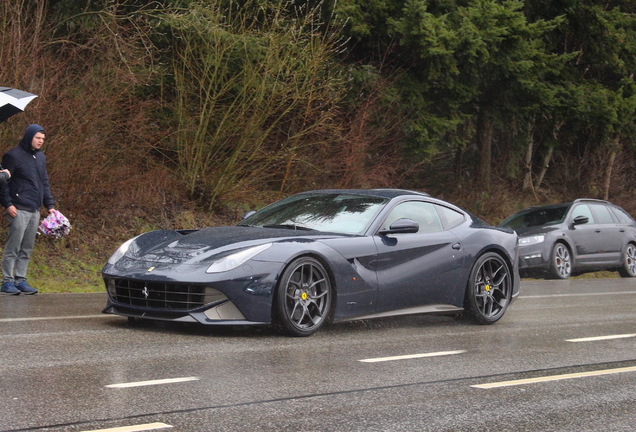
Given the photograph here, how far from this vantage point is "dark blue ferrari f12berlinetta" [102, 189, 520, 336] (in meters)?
7.96

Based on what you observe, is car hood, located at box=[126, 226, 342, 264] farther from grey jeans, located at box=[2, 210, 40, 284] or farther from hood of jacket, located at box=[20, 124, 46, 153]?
hood of jacket, located at box=[20, 124, 46, 153]

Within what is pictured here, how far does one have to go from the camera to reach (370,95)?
68.7 feet

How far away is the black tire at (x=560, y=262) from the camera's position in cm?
1831

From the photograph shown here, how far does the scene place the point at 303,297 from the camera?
327 inches

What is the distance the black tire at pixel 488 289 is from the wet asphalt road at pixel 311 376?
7.4 inches

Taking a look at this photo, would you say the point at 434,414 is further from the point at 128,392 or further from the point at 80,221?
the point at 80,221

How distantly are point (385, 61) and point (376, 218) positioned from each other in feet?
42.9

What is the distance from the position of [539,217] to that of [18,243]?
37.8 ft

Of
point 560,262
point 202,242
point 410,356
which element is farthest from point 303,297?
point 560,262

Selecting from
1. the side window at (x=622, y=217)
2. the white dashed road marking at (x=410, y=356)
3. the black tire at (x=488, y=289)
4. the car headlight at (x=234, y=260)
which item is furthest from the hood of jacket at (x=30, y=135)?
the side window at (x=622, y=217)

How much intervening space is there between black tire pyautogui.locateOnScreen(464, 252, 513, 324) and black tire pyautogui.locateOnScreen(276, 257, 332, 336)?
6.86 feet

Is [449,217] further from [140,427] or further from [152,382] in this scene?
[140,427]

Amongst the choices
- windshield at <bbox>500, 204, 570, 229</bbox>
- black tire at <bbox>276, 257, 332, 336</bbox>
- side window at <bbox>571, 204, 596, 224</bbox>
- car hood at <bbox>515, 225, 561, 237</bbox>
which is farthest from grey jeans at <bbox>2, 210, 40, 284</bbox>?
side window at <bbox>571, 204, 596, 224</bbox>

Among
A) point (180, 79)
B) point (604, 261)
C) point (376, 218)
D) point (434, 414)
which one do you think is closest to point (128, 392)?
point (434, 414)
